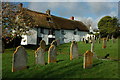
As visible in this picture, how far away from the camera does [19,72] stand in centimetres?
853

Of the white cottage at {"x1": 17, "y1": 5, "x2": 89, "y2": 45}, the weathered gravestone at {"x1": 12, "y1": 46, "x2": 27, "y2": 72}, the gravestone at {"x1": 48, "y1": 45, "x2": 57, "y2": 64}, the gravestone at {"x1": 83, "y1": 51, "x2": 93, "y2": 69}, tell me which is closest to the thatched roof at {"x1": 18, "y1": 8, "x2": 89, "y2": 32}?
the white cottage at {"x1": 17, "y1": 5, "x2": 89, "y2": 45}

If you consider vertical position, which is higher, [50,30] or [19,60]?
[50,30]

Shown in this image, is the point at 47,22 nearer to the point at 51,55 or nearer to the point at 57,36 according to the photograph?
the point at 57,36

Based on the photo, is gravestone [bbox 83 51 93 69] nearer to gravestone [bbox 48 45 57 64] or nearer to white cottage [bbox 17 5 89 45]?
gravestone [bbox 48 45 57 64]

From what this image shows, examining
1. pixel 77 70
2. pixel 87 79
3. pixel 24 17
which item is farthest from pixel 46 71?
pixel 24 17

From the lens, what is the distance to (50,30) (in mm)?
35375

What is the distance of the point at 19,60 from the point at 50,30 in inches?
1055

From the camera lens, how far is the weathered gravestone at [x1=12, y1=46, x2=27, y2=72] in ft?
28.4

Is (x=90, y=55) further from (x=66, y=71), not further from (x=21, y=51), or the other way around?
(x=21, y=51)

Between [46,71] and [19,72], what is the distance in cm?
164

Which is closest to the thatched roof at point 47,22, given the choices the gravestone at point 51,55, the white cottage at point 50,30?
the white cottage at point 50,30

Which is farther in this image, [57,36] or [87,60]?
[57,36]

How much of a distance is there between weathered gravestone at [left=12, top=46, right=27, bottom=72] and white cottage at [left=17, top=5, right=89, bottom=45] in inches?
778

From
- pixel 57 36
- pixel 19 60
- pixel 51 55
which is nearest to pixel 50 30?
pixel 57 36
